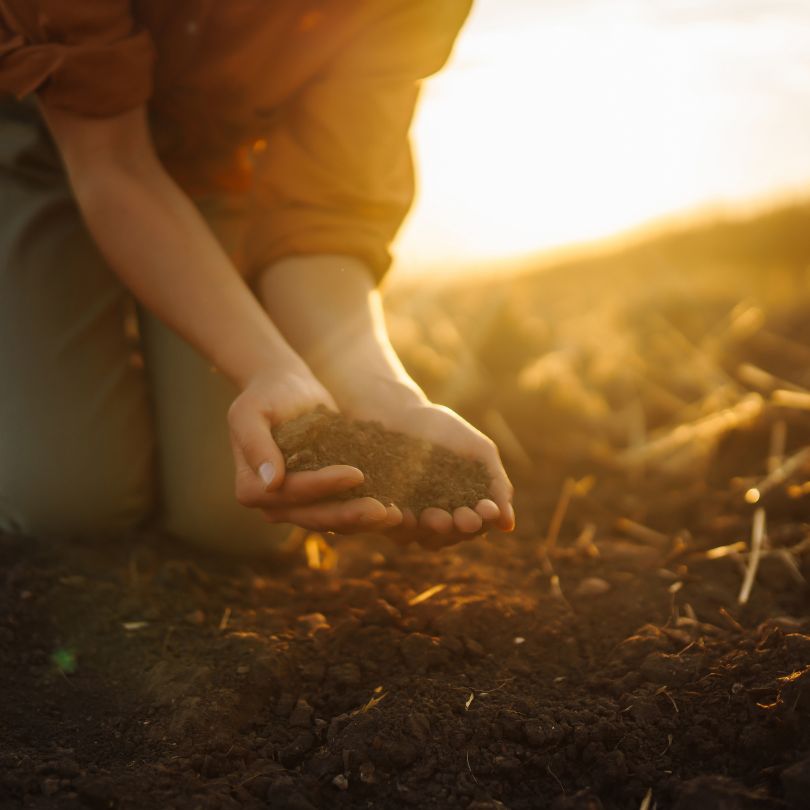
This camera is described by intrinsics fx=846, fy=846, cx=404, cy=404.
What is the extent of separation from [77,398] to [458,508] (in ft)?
3.52

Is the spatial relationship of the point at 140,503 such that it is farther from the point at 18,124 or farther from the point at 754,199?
the point at 754,199

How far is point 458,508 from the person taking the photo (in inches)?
54.4

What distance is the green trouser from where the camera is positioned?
6.39 ft

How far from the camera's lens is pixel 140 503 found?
80.9 inches

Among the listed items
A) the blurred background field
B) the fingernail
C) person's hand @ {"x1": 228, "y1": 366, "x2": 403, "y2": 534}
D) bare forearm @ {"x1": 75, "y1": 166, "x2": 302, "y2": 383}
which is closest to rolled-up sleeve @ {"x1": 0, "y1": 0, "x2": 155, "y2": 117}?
bare forearm @ {"x1": 75, "y1": 166, "x2": 302, "y2": 383}

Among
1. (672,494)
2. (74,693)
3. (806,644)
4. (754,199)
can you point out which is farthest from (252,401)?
(754,199)

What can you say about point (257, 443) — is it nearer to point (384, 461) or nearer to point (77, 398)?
point (384, 461)

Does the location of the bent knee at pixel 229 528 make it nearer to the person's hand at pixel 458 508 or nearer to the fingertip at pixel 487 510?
the person's hand at pixel 458 508

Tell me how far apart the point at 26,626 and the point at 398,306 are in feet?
8.47

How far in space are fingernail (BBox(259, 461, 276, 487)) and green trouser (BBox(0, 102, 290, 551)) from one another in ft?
2.25

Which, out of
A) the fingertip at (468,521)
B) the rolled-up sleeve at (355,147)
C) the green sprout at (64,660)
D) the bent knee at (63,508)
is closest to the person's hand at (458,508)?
the fingertip at (468,521)

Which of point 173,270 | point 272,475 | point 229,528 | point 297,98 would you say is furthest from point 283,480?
point 297,98

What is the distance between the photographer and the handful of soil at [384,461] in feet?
4.47

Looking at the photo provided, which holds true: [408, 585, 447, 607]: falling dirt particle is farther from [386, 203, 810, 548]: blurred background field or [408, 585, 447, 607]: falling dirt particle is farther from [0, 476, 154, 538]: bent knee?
[0, 476, 154, 538]: bent knee
